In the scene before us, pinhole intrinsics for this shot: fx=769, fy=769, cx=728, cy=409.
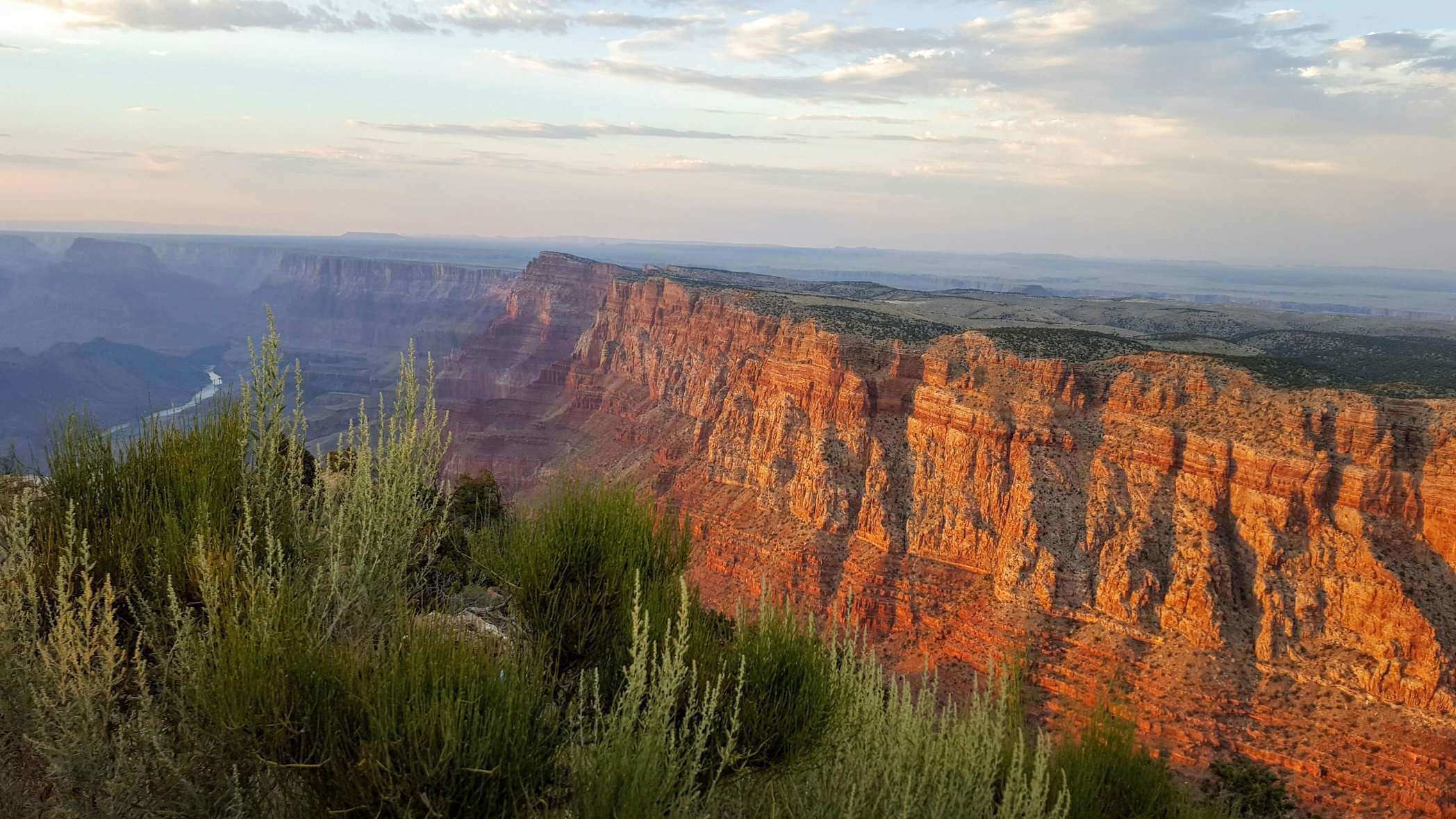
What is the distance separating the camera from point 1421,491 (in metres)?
30.7

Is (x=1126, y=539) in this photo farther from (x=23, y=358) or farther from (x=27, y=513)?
(x=23, y=358)

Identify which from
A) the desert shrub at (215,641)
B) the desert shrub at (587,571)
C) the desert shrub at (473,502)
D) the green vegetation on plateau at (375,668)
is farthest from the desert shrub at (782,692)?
the desert shrub at (473,502)

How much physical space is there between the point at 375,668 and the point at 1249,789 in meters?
29.2

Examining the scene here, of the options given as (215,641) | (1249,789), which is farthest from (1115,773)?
(1249,789)

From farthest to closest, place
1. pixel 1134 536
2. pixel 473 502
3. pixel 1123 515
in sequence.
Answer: pixel 1123 515
pixel 1134 536
pixel 473 502

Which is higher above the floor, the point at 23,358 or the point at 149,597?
the point at 149,597

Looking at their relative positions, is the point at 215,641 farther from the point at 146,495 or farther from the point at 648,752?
the point at 648,752

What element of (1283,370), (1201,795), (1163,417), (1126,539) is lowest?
(1201,795)

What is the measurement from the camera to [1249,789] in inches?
982

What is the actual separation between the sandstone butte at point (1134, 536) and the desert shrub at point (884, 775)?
9.92 m

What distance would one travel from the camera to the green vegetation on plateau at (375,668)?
18.8ft

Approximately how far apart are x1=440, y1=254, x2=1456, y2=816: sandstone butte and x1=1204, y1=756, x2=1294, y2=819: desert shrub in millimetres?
1224

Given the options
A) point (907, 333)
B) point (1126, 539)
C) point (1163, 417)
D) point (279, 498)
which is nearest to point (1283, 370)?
point (1163, 417)

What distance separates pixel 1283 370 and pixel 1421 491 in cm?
1139
